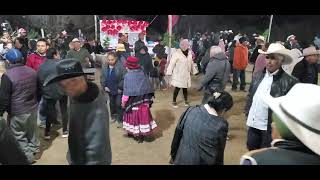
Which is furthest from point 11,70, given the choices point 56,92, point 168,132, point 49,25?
point 49,25

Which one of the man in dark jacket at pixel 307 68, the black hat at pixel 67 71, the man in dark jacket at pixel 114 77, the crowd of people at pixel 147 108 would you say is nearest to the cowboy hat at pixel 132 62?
the crowd of people at pixel 147 108

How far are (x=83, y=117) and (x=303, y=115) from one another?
1783 mm

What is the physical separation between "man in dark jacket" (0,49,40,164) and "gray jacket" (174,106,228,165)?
2706 millimetres

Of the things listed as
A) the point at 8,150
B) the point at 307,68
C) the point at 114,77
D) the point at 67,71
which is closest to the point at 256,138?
the point at 67,71

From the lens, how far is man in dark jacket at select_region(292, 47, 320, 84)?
7113 mm

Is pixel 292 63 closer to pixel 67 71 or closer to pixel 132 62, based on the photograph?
pixel 132 62

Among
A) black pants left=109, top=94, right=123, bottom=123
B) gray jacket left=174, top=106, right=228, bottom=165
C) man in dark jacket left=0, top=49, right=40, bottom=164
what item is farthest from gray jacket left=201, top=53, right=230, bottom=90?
gray jacket left=174, top=106, right=228, bottom=165

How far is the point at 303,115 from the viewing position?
1.89m

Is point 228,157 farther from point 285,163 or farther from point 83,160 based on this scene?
point 285,163

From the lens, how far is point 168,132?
24.5 ft

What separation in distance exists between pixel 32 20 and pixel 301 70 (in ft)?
65.6

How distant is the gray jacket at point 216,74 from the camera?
6956 millimetres

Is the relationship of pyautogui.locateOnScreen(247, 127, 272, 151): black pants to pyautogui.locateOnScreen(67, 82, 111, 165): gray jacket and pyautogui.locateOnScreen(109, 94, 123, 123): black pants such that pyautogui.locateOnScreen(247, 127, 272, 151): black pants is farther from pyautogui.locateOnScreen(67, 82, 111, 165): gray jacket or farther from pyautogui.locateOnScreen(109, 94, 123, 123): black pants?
pyautogui.locateOnScreen(109, 94, 123, 123): black pants

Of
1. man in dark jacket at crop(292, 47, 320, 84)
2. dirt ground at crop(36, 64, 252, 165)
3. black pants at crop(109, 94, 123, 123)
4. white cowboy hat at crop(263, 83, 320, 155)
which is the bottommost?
dirt ground at crop(36, 64, 252, 165)
